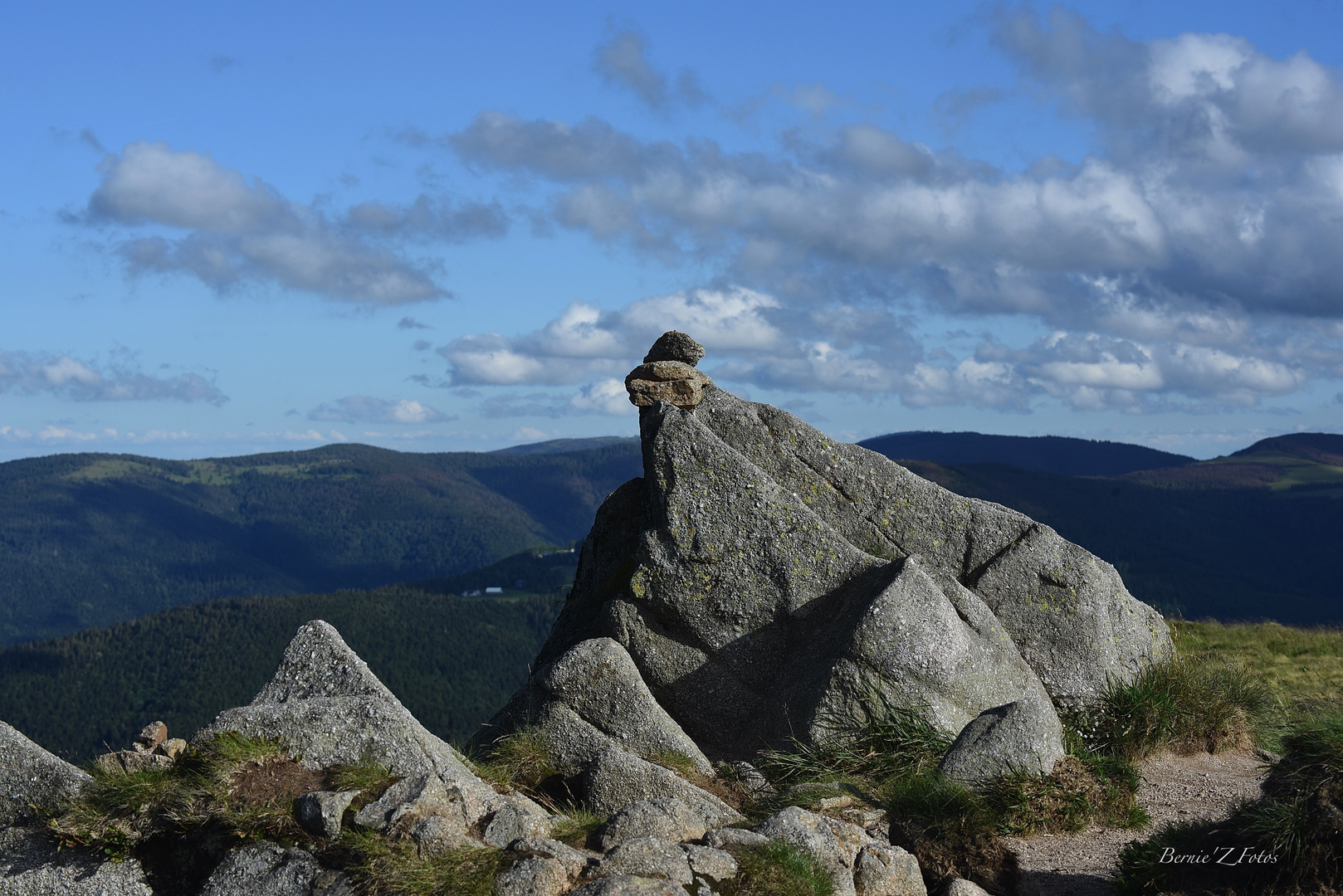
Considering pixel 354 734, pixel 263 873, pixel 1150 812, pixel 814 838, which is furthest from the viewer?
pixel 1150 812

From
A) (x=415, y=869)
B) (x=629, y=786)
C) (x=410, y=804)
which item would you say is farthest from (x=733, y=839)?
(x=410, y=804)

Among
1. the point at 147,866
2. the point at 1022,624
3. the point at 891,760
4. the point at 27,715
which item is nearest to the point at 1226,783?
the point at 1022,624

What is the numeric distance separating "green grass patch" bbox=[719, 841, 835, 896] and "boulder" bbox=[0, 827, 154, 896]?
19.0ft

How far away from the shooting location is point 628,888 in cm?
809

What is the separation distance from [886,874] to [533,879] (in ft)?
11.7

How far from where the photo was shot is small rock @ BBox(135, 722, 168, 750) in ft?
35.4

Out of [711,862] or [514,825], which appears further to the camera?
[514,825]

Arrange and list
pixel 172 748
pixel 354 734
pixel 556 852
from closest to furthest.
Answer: pixel 556 852, pixel 354 734, pixel 172 748

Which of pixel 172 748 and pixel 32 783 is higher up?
pixel 172 748

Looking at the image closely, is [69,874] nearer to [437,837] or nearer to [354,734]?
[354,734]

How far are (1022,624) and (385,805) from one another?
35.0 feet

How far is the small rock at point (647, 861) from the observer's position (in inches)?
339

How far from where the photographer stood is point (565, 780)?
41.6 ft

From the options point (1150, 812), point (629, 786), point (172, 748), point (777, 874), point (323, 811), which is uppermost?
point (172, 748)
